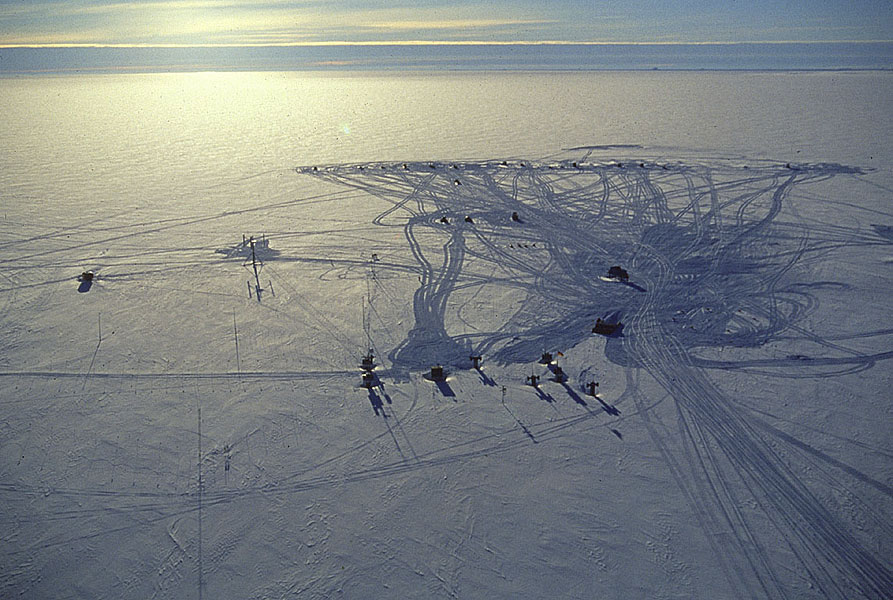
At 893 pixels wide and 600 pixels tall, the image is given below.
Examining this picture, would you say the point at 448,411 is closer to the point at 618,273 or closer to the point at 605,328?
the point at 605,328

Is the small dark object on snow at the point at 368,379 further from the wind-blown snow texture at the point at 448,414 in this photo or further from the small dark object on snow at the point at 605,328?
the small dark object on snow at the point at 605,328

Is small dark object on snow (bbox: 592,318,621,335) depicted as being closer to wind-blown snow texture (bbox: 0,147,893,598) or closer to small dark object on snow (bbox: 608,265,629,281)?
wind-blown snow texture (bbox: 0,147,893,598)

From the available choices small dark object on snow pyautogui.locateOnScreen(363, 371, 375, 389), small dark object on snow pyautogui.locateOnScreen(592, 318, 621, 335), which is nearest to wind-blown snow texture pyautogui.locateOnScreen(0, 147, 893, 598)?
small dark object on snow pyautogui.locateOnScreen(363, 371, 375, 389)

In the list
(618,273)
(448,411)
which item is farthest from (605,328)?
(448,411)

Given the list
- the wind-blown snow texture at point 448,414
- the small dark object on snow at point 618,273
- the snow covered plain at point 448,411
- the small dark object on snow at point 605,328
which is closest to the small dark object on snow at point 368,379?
the wind-blown snow texture at point 448,414

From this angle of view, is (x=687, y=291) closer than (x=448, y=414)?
No
